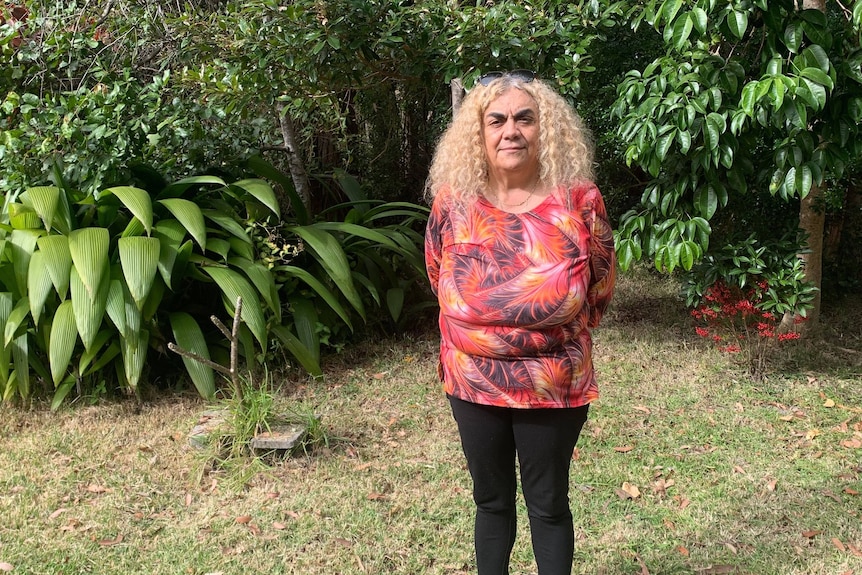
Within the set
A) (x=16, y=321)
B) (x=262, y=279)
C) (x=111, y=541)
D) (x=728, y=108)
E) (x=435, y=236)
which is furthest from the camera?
(x=262, y=279)

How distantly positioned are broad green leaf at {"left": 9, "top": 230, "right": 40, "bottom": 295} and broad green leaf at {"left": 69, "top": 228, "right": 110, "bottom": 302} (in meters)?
0.24

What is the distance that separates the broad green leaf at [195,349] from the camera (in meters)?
A: 3.70

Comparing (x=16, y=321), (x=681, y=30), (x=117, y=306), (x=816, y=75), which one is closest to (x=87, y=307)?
(x=117, y=306)

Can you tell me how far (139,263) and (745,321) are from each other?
3.36m

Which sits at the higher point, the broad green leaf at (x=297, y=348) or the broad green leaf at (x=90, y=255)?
the broad green leaf at (x=90, y=255)

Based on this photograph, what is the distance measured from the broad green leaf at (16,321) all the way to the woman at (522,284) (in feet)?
8.73

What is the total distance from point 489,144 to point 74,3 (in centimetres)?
406

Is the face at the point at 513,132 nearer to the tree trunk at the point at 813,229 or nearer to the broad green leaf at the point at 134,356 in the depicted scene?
the broad green leaf at the point at 134,356

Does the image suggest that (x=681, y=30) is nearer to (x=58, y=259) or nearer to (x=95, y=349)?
(x=58, y=259)

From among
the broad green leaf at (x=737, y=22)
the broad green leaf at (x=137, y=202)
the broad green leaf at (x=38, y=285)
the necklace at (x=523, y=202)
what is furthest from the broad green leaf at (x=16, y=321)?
the broad green leaf at (x=737, y=22)

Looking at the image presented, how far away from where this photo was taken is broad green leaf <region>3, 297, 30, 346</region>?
11.4 ft

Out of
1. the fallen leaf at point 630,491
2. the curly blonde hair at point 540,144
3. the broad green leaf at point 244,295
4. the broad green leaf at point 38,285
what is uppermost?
the curly blonde hair at point 540,144

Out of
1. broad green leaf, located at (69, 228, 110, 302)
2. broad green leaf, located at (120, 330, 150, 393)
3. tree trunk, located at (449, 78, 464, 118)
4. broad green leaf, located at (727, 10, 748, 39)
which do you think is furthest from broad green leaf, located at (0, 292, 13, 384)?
broad green leaf, located at (727, 10, 748, 39)

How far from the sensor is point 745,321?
4.08m
